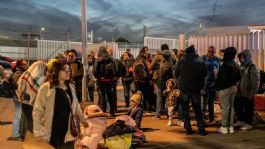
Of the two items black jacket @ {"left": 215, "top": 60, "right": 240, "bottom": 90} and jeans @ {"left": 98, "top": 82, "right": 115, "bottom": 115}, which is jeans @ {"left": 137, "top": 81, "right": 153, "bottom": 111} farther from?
black jacket @ {"left": 215, "top": 60, "right": 240, "bottom": 90}

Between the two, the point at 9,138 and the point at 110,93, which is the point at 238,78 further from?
the point at 9,138

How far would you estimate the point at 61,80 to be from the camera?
18.9 ft

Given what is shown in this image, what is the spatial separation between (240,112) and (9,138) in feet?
17.4

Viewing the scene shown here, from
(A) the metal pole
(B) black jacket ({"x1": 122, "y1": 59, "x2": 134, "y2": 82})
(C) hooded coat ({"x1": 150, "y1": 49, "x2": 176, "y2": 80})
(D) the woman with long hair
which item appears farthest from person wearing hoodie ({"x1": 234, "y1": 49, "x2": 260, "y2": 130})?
(D) the woman with long hair

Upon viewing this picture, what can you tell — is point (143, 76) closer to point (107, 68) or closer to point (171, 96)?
point (107, 68)

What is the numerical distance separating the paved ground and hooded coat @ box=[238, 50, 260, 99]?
877 mm

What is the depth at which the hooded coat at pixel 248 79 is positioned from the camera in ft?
35.3

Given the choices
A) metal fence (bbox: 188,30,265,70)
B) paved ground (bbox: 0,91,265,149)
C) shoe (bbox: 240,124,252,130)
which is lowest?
paved ground (bbox: 0,91,265,149)

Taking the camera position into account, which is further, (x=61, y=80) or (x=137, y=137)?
(x=137, y=137)

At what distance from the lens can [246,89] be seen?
35.8 ft

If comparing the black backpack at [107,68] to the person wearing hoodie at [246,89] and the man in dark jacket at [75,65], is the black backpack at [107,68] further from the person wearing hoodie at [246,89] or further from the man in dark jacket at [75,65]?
the person wearing hoodie at [246,89]

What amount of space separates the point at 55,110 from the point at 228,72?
5.70 meters

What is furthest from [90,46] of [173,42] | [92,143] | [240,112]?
[92,143]

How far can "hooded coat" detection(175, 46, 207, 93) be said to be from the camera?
10062mm
